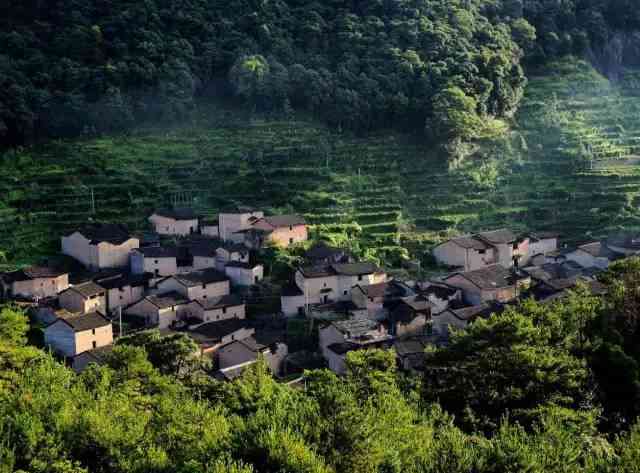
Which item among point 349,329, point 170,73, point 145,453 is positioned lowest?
→ point 349,329

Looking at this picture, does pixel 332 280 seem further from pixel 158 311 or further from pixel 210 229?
pixel 210 229

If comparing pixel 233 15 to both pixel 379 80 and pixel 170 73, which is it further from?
pixel 379 80

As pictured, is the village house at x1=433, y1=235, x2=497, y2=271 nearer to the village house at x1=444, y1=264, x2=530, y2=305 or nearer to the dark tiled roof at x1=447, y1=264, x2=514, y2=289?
the dark tiled roof at x1=447, y1=264, x2=514, y2=289

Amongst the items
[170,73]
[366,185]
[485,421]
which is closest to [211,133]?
[170,73]

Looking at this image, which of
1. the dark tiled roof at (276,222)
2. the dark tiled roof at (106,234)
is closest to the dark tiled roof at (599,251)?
the dark tiled roof at (276,222)

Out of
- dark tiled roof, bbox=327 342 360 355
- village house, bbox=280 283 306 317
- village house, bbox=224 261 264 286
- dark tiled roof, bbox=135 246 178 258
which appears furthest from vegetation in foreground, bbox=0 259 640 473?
dark tiled roof, bbox=135 246 178 258

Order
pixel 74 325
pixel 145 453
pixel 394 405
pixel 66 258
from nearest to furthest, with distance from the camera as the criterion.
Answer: pixel 145 453, pixel 394 405, pixel 74 325, pixel 66 258
